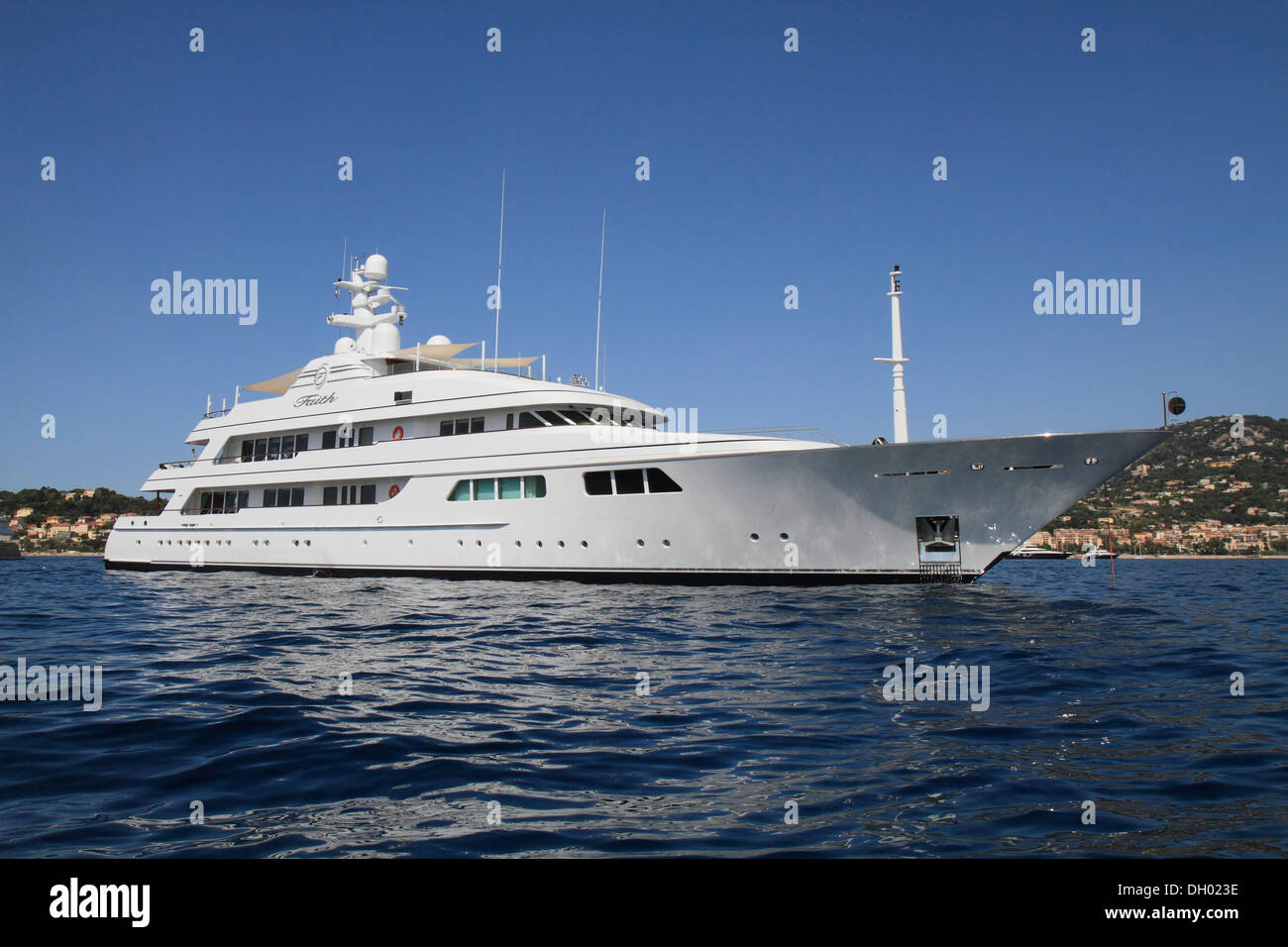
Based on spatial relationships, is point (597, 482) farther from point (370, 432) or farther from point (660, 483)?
point (370, 432)

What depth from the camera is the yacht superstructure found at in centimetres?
1647

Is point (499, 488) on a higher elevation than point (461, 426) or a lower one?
lower

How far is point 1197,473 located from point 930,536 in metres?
74.7

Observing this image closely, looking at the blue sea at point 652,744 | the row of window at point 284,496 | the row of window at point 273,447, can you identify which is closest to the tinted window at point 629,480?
the blue sea at point 652,744

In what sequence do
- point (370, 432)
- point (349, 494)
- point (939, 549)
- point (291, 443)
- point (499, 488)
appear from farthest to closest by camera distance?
point (291, 443)
point (370, 432)
point (349, 494)
point (499, 488)
point (939, 549)

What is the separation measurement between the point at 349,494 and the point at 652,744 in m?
20.9

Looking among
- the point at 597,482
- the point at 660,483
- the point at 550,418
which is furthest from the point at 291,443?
the point at 660,483

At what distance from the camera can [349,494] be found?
24.2 meters

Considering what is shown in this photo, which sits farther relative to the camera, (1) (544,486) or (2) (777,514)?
(1) (544,486)

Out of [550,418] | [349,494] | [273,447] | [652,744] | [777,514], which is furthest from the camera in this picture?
[273,447]

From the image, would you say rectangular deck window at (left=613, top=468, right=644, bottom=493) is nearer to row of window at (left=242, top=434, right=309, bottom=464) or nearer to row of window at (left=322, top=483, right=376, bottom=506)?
row of window at (left=322, top=483, right=376, bottom=506)

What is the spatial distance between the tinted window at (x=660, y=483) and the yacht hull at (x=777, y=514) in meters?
0.20

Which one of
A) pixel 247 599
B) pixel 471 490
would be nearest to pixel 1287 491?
pixel 471 490

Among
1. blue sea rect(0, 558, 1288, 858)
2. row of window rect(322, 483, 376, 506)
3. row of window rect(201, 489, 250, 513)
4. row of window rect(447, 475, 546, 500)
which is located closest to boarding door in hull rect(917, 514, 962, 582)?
blue sea rect(0, 558, 1288, 858)
